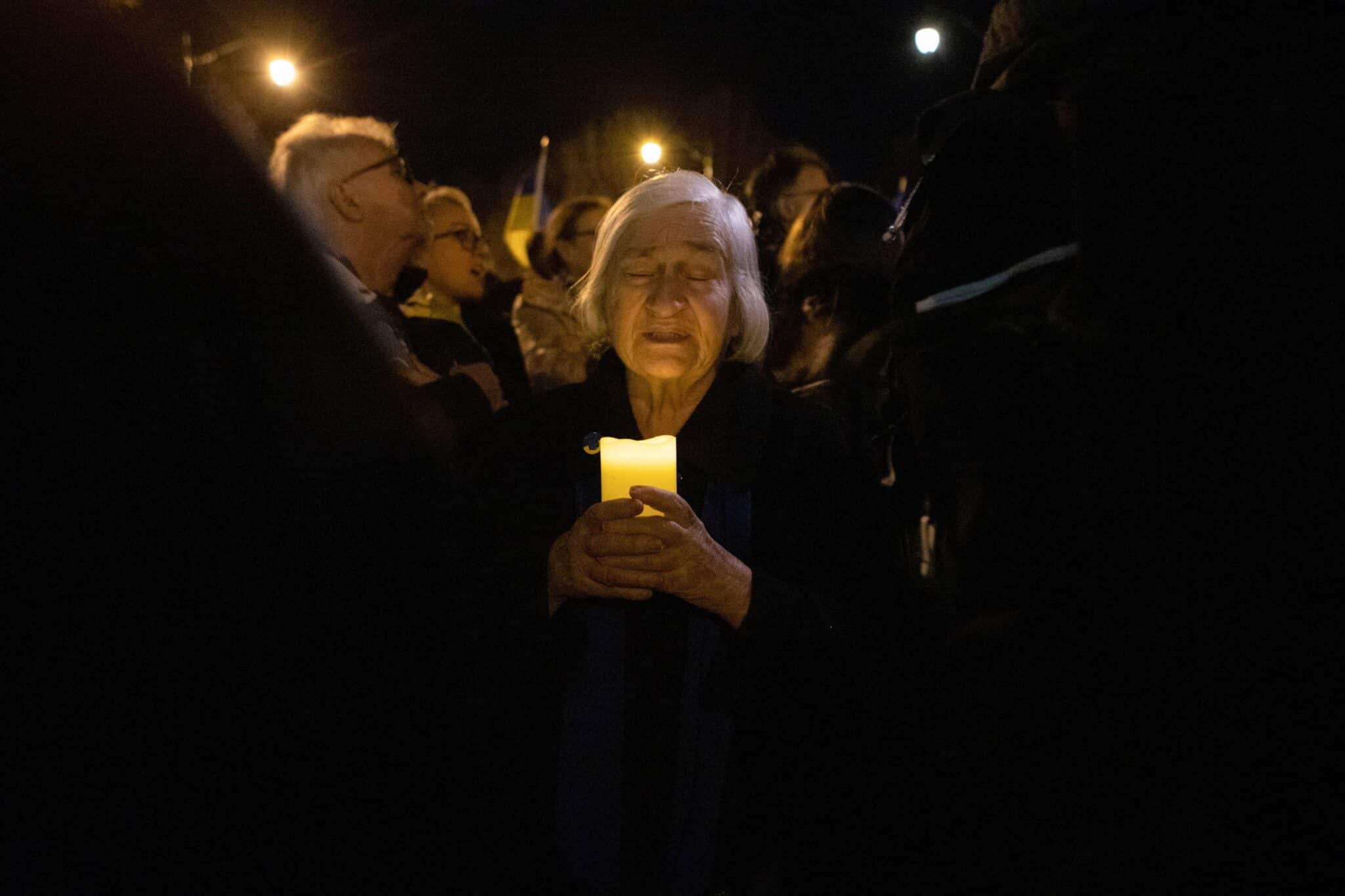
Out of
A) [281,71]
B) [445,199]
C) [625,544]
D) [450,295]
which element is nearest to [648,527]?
[625,544]

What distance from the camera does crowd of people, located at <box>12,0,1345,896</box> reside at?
575 mm

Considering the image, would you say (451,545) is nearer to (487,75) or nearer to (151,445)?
(151,445)

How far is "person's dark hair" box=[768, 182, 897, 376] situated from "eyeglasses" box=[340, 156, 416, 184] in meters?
1.67

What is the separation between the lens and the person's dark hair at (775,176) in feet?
14.9

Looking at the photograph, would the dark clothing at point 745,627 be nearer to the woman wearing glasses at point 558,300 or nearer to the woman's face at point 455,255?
the woman wearing glasses at point 558,300

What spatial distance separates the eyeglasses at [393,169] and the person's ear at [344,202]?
0.04 meters

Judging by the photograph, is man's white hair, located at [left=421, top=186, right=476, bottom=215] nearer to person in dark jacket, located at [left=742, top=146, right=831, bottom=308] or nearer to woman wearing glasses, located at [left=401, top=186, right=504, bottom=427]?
woman wearing glasses, located at [left=401, top=186, right=504, bottom=427]

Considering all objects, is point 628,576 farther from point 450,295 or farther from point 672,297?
point 450,295

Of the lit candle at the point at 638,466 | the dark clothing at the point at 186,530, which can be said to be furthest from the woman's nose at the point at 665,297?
the dark clothing at the point at 186,530

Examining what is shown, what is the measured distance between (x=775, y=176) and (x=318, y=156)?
92.5 inches

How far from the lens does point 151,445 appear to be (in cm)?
57

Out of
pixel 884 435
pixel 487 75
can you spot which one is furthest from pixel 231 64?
pixel 884 435

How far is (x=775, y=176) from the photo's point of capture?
456 cm

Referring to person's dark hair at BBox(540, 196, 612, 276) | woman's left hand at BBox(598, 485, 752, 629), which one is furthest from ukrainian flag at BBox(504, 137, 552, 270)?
woman's left hand at BBox(598, 485, 752, 629)
